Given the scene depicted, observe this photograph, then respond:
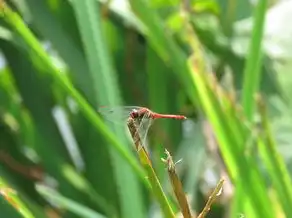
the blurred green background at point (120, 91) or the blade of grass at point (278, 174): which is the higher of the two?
the blurred green background at point (120, 91)

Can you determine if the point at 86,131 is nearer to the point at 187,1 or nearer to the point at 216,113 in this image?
the point at 187,1

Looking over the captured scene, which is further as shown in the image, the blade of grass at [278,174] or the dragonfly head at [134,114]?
the blade of grass at [278,174]

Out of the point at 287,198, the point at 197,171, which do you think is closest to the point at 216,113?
the point at 287,198

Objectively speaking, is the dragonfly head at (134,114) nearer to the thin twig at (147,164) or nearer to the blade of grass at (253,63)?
the thin twig at (147,164)

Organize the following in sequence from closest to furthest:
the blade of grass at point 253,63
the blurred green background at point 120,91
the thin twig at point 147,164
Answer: the thin twig at point 147,164
the blade of grass at point 253,63
the blurred green background at point 120,91

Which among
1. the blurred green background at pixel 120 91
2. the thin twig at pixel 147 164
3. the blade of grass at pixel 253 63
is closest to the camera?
the thin twig at pixel 147 164

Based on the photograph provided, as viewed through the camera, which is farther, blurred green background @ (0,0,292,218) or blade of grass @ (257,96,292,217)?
blurred green background @ (0,0,292,218)

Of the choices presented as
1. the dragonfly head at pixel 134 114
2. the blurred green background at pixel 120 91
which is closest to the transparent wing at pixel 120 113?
the dragonfly head at pixel 134 114

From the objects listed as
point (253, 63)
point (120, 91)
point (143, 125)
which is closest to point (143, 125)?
point (143, 125)

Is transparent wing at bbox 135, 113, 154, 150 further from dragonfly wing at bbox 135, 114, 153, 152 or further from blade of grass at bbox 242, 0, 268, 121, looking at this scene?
blade of grass at bbox 242, 0, 268, 121

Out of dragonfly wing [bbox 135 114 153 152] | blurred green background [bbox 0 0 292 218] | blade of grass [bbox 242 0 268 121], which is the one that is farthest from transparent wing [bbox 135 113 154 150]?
blurred green background [bbox 0 0 292 218]

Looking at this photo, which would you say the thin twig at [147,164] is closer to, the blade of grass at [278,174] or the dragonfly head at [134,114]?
the dragonfly head at [134,114]

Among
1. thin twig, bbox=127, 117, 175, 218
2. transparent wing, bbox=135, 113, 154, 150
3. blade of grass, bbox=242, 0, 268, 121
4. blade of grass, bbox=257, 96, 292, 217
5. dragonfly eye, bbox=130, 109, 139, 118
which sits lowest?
thin twig, bbox=127, 117, 175, 218

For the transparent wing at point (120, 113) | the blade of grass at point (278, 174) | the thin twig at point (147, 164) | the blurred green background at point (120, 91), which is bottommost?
the thin twig at point (147, 164)
